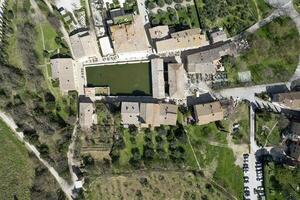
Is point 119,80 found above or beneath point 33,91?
above

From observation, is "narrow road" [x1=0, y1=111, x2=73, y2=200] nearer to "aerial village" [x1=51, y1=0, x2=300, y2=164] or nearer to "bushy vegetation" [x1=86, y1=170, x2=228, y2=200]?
"bushy vegetation" [x1=86, y1=170, x2=228, y2=200]

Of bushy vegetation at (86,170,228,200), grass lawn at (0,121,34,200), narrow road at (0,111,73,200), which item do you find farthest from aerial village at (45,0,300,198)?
grass lawn at (0,121,34,200)

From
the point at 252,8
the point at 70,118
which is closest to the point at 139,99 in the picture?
the point at 70,118

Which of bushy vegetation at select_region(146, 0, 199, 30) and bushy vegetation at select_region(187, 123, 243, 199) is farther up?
bushy vegetation at select_region(146, 0, 199, 30)

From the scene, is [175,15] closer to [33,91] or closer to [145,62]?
[145,62]

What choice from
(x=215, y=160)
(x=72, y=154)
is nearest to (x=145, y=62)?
(x=72, y=154)

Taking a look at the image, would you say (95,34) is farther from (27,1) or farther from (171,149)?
(171,149)
